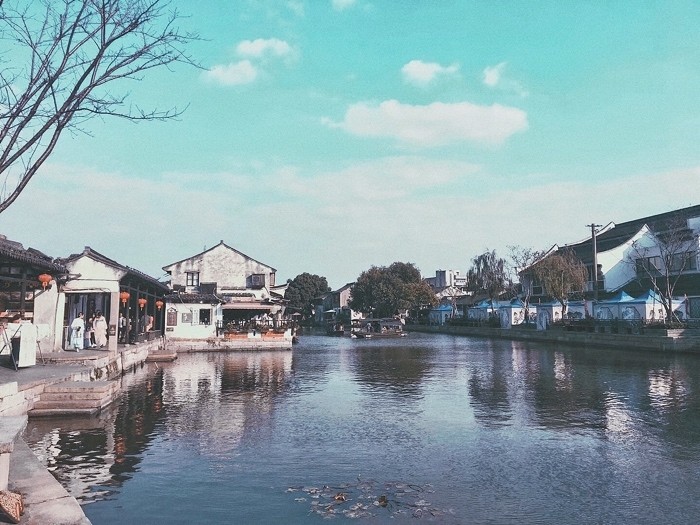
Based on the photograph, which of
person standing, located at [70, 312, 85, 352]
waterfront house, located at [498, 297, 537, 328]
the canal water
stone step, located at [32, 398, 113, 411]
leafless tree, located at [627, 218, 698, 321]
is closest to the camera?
the canal water

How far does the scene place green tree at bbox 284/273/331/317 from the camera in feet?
300

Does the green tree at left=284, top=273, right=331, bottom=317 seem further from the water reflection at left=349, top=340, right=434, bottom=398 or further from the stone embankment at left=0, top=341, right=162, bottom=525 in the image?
the stone embankment at left=0, top=341, right=162, bottom=525

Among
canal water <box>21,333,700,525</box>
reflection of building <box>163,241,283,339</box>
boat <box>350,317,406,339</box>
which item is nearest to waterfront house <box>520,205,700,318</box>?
boat <box>350,317,406,339</box>

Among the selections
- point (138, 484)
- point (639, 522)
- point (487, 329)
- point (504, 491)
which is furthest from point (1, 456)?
point (487, 329)

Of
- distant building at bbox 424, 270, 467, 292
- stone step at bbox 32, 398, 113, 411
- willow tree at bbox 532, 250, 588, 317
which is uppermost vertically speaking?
distant building at bbox 424, 270, 467, 292

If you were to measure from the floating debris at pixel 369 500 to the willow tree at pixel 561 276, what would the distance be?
40.8 m

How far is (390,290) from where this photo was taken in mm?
74000

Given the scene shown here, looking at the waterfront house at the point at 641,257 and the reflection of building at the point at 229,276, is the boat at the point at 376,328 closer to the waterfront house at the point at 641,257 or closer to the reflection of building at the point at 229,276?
the reflection of building at the point at 229,276

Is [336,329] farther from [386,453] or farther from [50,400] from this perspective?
[386,453]

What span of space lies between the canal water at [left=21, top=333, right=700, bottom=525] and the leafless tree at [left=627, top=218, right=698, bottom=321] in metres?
22.6

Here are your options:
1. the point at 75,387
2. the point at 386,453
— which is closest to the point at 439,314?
the point at 75,387

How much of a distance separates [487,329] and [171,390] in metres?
42.7

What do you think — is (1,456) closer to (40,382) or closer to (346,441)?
(346,441)

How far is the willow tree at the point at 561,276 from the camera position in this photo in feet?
151
